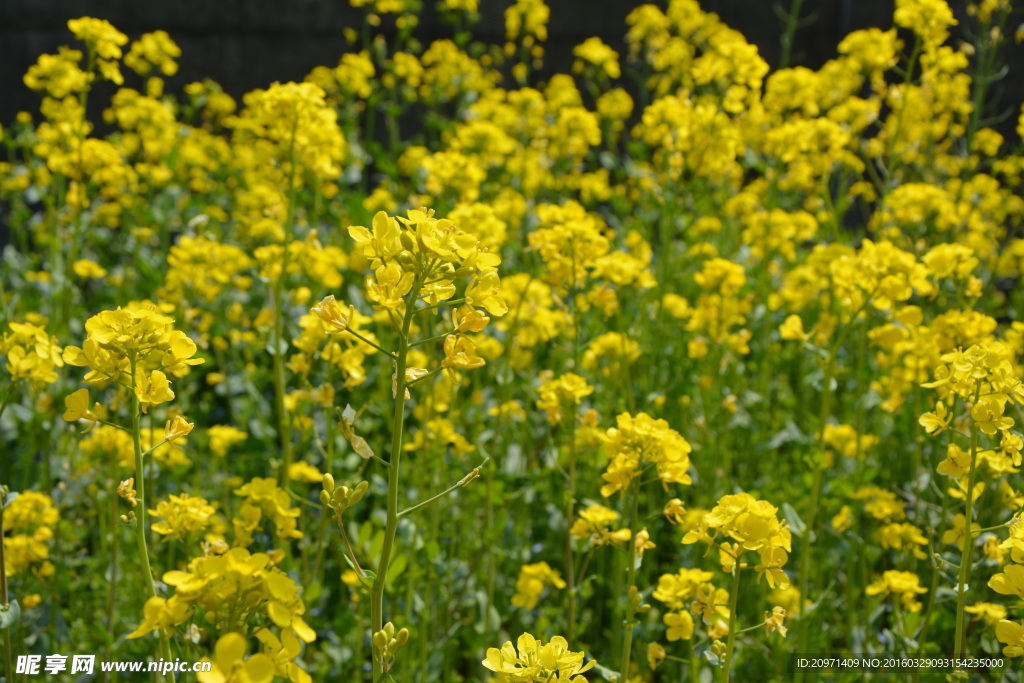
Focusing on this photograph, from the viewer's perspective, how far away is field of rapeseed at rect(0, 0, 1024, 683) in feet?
5.03

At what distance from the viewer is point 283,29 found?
6887 mm

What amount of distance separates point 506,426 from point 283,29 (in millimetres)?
4767

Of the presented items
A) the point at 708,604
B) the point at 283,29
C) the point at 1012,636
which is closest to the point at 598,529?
the point at 708,604

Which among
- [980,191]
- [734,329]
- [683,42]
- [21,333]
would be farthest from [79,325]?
[980,191]

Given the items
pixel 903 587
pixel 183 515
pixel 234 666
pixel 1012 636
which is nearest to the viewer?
pixel 234 666

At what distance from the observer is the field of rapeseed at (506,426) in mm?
1534

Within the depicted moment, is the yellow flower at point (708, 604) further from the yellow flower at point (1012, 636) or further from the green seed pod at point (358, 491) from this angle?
the green seed pod at point (358, 491)

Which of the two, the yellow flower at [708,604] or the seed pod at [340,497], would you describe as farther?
the yellow flower at [708,604]

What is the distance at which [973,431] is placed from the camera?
5.82 feet

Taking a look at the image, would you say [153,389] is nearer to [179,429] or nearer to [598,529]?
[179,429]

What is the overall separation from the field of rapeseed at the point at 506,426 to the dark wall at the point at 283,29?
1.49 m

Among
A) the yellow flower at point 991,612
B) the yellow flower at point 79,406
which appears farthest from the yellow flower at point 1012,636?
the yellow flower at point 79,406

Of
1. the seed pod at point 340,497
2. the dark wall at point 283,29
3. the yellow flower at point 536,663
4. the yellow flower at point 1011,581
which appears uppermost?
the dark wall at point 283,29

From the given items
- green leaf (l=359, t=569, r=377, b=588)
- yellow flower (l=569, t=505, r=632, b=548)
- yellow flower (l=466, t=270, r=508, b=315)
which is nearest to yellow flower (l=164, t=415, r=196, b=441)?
green leaf (l=359, t=569, r=377, b=588)
